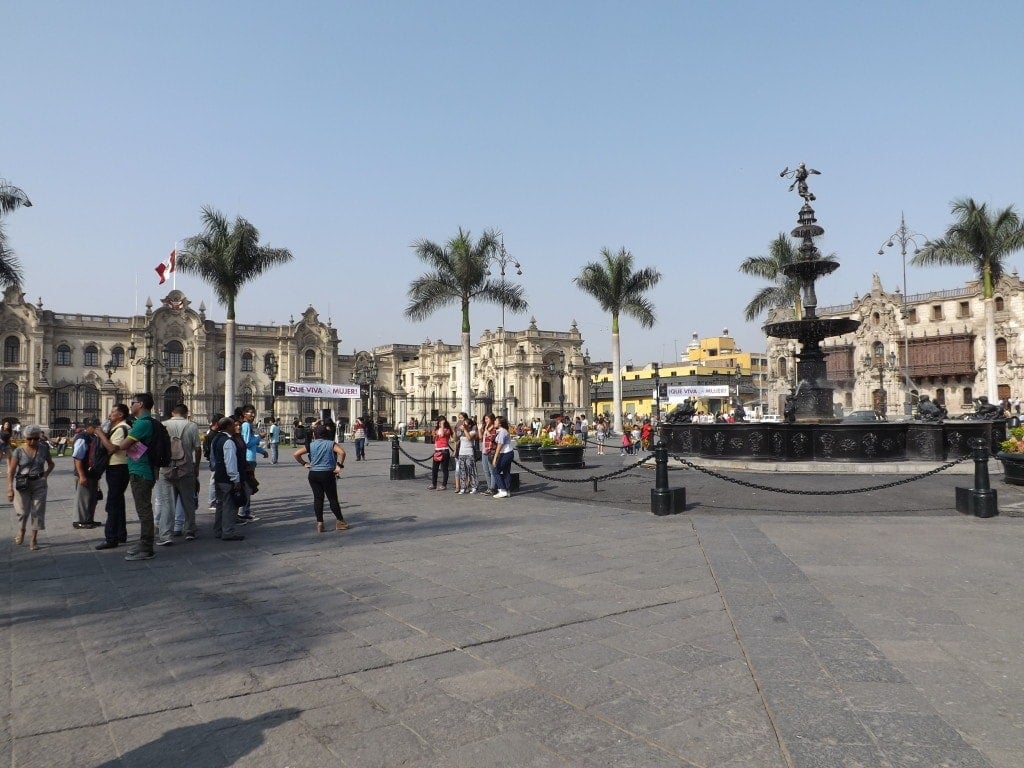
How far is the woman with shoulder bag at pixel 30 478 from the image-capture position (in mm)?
7355

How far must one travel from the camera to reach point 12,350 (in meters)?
54.1

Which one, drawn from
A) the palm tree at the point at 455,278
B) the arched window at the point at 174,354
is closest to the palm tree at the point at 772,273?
the palm tree at the point at 455,278

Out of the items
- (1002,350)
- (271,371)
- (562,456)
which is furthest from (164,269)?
(1002,350)

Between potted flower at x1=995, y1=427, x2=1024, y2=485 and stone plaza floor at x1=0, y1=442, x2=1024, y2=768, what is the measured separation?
4.25m

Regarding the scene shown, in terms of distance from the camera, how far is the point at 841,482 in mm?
13367

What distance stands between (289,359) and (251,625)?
199ft

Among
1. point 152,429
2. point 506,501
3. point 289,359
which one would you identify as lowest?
point 506,501

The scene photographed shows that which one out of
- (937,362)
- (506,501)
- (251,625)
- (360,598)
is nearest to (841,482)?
(506,501)

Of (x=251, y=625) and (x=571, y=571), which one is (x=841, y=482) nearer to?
(x=571, y=571)

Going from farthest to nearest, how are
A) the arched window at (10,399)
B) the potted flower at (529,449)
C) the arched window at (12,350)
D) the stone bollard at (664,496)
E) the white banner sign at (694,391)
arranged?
the arched window at (12,350)
the arched window at (10,399)
the white banner sign at (694,391)
the potted flower at (529,449)
the stone bollard at (664,496)

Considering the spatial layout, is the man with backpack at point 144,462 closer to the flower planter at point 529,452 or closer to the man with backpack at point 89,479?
the man with backpack at point 89,479

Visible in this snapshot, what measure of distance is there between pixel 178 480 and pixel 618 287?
26341 millimetres

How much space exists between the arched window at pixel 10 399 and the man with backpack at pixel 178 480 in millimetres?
55984

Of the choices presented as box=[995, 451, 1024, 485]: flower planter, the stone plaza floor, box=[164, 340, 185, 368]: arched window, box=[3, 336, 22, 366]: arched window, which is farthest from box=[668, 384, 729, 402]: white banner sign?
box=[3, 336, 22, 366]: arched window
